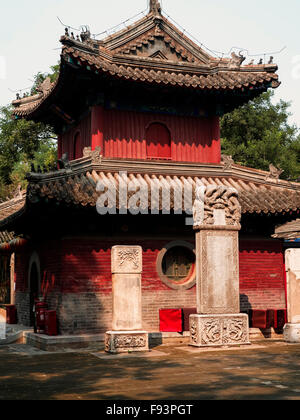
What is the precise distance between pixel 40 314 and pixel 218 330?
4957 millimetres

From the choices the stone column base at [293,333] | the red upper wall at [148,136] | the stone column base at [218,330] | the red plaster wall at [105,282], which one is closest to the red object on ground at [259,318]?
the red plaster wall at [105,282]

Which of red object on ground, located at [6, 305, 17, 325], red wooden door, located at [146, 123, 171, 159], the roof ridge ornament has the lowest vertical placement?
red object on ground, located at [6, 305, 17, 325]

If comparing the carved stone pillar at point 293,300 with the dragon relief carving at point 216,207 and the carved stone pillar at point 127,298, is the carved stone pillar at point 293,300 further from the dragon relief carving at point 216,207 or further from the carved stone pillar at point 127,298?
the carved stone pillar at point 127,298

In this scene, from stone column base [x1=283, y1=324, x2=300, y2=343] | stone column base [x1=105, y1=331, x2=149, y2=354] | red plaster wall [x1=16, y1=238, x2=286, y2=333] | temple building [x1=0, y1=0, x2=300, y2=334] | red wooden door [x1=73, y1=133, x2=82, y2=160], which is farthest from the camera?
red wooden door [x1=73, y1=133, x2=82, y2=160]

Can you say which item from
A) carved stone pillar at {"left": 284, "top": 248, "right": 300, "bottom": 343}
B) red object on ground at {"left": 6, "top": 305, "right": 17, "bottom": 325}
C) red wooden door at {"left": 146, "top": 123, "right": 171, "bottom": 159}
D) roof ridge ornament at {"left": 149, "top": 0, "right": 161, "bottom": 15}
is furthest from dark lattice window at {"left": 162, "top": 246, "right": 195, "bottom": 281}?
roof ridge ornament at {"left": 149, "top": 0, "right": 161, "bottom": 15}

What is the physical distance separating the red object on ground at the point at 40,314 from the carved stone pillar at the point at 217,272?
4225 mm

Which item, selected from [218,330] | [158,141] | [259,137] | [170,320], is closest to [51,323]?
[170,320]

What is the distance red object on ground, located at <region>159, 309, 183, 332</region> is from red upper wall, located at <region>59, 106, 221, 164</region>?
4.92 m

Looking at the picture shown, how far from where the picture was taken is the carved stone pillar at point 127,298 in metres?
12.2

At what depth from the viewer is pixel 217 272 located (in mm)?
12391

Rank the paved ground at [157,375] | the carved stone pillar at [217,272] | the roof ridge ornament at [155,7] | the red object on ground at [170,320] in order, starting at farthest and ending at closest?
the roof ridge ornament at [155,7] → the red object on ground at [170,320] → the carved stone pillar at [217,272] → the paved ground at [157,375]

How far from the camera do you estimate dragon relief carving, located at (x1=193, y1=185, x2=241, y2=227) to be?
1252 cm

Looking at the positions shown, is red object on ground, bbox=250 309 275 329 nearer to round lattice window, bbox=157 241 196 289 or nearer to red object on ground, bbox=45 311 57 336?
round lattice window, bbox=157 241 196 289

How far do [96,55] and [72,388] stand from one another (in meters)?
11.1
